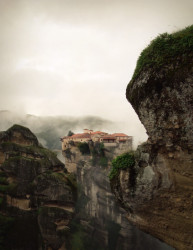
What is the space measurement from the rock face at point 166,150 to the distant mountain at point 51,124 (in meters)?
68.0

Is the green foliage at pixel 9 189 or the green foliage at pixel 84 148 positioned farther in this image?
the green foliage at pixel 84 148

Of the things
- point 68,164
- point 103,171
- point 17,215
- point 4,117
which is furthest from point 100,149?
point 4,117

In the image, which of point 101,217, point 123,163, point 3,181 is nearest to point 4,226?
point 3,181

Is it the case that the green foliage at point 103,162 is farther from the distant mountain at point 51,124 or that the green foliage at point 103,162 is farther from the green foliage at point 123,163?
the distant mountain at point 51,124

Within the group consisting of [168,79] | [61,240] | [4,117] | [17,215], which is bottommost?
[61,240]

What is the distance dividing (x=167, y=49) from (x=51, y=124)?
87911mm

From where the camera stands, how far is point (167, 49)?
5070 millimetres

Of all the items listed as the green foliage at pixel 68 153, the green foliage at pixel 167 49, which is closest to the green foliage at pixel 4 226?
the green foliage at pixel 68 153

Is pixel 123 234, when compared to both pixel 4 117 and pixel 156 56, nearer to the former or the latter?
pixel 156 56

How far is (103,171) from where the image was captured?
30172mm

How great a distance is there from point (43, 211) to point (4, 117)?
67.5 meters

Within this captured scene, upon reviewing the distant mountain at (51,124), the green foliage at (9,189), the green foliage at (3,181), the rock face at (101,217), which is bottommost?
the rock face at (101,217)

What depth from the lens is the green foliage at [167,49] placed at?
4.75 metres

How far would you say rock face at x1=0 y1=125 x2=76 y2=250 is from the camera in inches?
712
